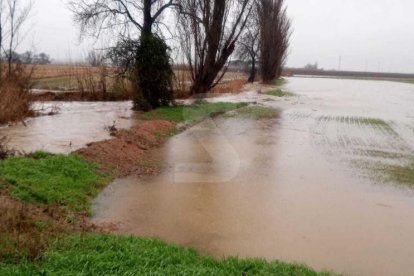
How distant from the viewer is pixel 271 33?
127 ft

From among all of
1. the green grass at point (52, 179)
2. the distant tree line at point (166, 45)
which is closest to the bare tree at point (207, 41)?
the distant tree line at point (166, 45)

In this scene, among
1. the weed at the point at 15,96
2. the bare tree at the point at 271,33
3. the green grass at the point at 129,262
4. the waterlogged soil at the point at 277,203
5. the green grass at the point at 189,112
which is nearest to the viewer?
the green grass at the point at 129,262

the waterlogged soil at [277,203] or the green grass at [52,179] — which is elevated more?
the green grass at [52,179]

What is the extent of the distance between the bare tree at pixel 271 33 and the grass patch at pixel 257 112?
18235mm

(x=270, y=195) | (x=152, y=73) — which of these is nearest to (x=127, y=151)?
(x=270, y=195)

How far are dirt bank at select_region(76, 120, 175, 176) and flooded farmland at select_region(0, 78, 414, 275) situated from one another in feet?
1.19

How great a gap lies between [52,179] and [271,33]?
114 feet

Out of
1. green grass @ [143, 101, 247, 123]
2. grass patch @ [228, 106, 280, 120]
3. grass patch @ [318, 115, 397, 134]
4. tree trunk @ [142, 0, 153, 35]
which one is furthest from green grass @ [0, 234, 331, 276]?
tree trunk @ [142, 0, 153, 35]

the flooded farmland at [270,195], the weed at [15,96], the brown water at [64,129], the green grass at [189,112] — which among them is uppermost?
the weed at [15,96]

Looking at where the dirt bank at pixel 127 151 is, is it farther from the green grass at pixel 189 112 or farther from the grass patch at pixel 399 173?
the grass patch at pixel 399 173

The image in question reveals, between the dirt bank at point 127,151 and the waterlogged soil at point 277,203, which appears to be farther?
the dirt bank at point 127,151

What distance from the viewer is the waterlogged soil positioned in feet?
15.9

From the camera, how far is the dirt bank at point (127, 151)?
301 inches

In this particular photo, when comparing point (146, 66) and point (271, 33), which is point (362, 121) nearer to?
point (146, 66)
